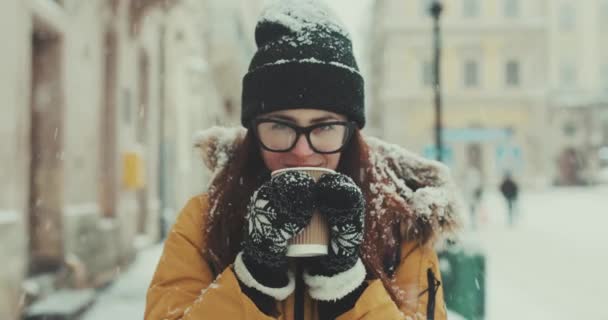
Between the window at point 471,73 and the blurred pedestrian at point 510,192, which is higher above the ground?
the window at point 471,73

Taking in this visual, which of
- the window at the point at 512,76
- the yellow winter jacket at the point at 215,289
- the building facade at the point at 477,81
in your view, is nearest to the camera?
the yellow winter jacket at the point at 215,289

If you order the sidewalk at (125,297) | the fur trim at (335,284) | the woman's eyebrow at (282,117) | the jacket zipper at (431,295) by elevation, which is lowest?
the sidewalk at (125,297)

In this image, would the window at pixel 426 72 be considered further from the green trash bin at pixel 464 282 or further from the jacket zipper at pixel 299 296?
the jacket zipper at pixel 299 296

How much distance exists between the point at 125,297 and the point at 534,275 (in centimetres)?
662

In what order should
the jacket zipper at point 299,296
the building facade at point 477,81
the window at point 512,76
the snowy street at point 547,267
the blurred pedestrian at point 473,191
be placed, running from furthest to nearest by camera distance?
1. the window at point 512,76
2. the building facade at point 477,81
3. the blurred pedestrian at point 473,191
4. the snowy street at point 547,267
5. the jacket zipper at point 299,296

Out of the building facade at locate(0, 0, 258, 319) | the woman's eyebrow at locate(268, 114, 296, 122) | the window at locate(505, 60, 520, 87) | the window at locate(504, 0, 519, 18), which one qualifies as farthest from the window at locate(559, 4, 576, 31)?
the woman's eyebrow at locate(268, 114, 296, 122)

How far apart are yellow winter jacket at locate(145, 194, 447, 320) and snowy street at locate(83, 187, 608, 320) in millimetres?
5121

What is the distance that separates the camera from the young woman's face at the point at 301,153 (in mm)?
1950

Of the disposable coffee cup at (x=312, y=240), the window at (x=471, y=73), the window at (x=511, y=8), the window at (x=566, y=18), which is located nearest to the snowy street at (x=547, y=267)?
the disposable coffee cup at (x=312, y=240)

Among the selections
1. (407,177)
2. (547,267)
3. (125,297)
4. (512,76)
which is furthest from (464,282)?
(512,76)

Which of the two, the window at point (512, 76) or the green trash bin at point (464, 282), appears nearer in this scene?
the green trash bin at point (464, 282)

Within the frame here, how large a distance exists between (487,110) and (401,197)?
127 feet

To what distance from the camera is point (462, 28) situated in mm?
39469

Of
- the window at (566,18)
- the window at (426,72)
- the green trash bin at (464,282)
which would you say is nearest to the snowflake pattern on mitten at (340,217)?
the green trash bin at (464,282)
